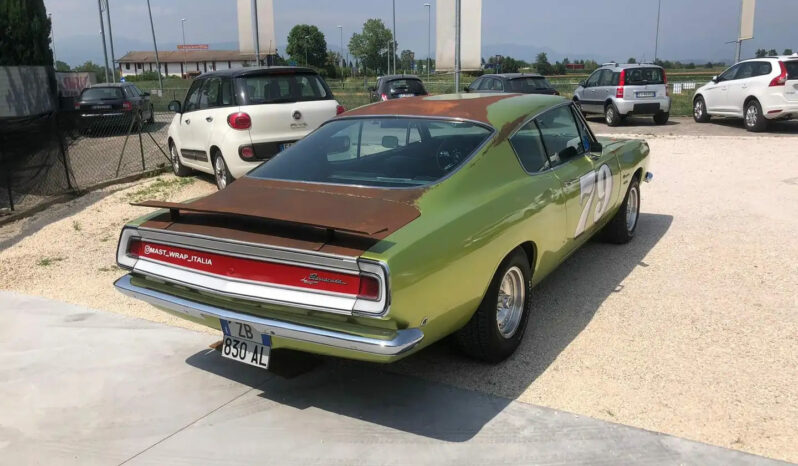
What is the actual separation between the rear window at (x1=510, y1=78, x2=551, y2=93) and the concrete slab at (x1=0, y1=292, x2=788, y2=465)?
531 inches

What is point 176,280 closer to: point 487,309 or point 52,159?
point 487,309

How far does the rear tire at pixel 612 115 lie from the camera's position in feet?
56.9

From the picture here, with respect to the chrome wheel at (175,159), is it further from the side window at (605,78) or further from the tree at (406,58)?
the tree at (406,58)

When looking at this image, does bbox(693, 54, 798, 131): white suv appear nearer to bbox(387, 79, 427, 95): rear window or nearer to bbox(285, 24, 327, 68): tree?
bbox(387, 79, 427, 95): rear window

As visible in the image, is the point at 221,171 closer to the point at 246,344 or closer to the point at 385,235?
the point at 246,344

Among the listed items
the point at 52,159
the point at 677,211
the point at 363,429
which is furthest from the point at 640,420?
the point at 52,159

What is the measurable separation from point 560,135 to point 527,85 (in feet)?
40.4

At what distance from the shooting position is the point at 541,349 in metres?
4.08

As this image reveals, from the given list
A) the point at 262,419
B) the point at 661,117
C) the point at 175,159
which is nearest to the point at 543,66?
the point at 661,117

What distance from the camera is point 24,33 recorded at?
18609mm

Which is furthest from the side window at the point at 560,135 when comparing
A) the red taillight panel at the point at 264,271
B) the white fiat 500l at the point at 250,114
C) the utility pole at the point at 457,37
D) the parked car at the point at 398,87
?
the utility pole at the point at 457,37

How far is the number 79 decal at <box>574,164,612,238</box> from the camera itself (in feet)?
15.6

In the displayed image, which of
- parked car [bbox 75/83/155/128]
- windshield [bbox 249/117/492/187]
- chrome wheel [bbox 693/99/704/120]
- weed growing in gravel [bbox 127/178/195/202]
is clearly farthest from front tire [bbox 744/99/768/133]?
parked car [bbox 75/83/155/128]

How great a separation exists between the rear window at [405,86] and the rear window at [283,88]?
26.7 ft
